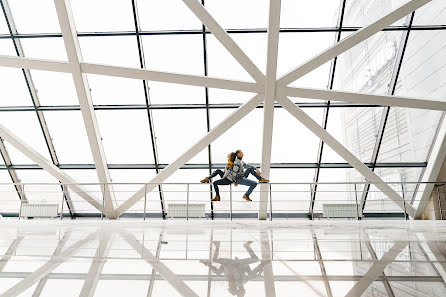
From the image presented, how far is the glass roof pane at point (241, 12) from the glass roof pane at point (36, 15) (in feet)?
13.1

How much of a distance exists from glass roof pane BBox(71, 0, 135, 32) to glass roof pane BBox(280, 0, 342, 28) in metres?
4.03

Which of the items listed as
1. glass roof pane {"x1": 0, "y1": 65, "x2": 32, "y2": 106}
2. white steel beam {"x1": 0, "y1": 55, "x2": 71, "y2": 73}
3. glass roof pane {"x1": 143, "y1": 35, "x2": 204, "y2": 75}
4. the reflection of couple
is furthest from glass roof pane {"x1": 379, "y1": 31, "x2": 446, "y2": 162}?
glass roof pane {"x1": 0, "y1": 65, "x2": 32, "y2": 106}

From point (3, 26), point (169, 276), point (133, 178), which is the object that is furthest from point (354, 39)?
point (3, 26)

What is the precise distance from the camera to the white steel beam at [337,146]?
28.9 ft

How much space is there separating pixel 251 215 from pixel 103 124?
530cm

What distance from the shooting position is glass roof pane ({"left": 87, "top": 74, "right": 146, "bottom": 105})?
32.2 ft

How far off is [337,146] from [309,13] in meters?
3.56

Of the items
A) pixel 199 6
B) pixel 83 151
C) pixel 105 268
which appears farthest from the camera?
pixel 83 151

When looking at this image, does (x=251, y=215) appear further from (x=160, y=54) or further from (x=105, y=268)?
(x=105, y=268)

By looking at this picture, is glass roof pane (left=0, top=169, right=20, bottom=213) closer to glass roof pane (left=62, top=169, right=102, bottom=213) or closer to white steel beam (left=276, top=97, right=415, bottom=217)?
glass roof pane (left=62, top=169, right=102, bottom=213)

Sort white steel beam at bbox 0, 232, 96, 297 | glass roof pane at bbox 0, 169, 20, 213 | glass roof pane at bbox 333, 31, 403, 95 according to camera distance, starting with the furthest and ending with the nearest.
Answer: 1. glass roof pane at bbox 0, 169, 20, 213
2. glass roof pane at bbox 333, 31, 403, 95
3. white steel beam at bbox 0, 232, 96, 297

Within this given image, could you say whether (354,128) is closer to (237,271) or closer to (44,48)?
(44,48)

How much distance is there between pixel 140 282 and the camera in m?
1.22

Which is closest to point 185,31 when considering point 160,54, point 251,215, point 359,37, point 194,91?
point 160,54
